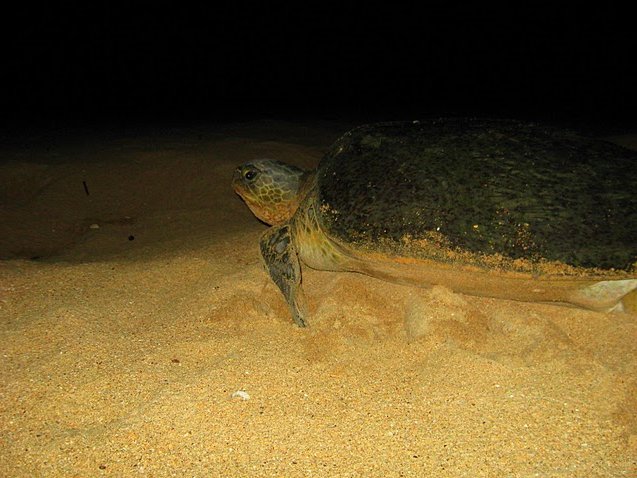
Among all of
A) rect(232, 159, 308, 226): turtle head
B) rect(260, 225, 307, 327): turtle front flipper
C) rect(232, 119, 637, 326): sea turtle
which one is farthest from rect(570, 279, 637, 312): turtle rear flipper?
rect(232, 159, 308, 226): turtle head

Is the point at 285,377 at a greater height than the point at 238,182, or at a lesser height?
lesser

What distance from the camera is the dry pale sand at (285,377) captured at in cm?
135

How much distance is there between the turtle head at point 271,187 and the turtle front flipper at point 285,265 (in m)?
0.30

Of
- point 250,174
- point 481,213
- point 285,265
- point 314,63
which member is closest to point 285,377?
point 285,265

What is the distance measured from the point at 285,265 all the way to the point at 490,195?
3.84 feet

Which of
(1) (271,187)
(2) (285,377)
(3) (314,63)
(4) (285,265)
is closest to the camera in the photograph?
(2) (285,377)

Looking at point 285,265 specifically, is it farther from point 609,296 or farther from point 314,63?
point 314,63

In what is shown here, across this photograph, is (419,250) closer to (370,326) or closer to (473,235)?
(473,235)

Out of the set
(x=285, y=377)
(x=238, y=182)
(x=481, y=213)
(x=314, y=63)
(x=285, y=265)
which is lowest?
(x=285, y=377)

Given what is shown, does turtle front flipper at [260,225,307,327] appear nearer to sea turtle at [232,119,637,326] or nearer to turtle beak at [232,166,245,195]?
sea turtle at [232,119,637,326]

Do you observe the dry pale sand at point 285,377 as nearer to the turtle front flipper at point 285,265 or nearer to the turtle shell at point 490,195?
the turtle front flipper at point 285,265

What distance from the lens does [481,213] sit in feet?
6.07

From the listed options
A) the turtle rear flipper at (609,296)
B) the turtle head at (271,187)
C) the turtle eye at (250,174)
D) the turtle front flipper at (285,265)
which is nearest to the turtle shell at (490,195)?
the turtle rear flipper at (609,296)

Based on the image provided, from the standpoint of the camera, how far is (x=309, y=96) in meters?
13.4
